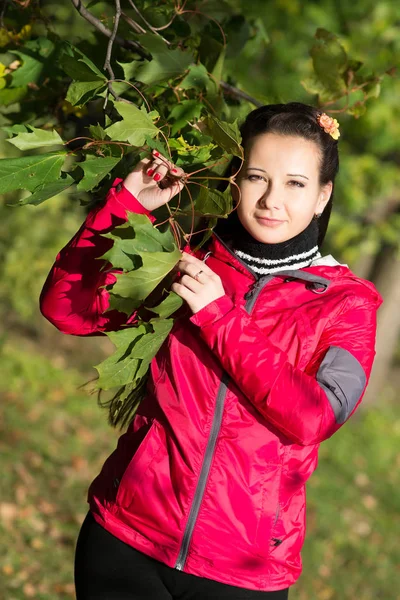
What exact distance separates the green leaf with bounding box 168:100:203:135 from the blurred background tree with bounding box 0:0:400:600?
0.08 metres

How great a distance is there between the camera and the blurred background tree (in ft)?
8.71

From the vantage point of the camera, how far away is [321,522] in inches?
242

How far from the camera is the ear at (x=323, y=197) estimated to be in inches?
85.8

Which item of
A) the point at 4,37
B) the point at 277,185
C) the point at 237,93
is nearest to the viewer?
the point at 277,185

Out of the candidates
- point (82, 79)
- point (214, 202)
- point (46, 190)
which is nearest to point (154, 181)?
point (214, 202)

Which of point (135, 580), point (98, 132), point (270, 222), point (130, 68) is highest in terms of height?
point (130, 68)

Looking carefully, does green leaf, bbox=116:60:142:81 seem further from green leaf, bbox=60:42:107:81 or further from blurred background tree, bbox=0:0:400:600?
green leaf, bbox=60:42:107:81

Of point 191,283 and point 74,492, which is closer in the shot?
point 191,283

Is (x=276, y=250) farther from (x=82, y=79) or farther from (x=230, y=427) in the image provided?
(x=82, y=79)

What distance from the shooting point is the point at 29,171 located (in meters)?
1.96

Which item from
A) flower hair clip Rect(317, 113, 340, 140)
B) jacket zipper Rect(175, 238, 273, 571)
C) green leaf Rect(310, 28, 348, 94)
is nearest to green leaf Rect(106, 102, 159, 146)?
flower hair clip Rect(317, 113, 340, 140)

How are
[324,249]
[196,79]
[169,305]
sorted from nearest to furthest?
[169,305], [196,79], [324,249]

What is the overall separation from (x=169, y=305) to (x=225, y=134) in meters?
0.45

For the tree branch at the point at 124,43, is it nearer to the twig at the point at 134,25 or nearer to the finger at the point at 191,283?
the twig at the point at 134,25
